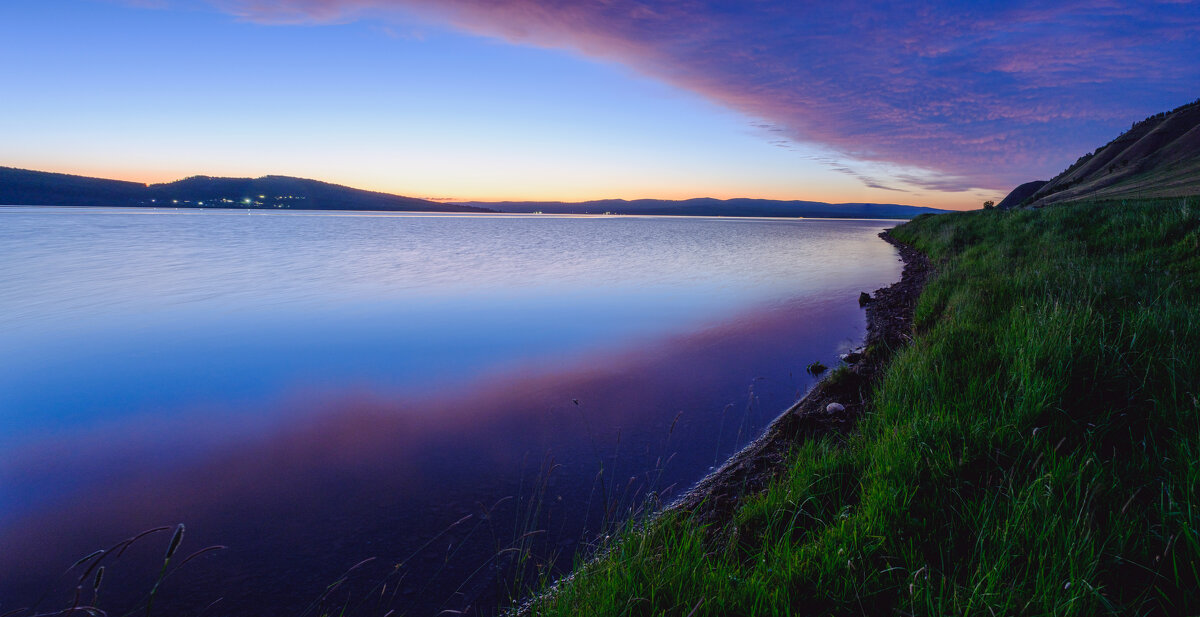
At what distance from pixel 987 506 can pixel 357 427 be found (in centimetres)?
627

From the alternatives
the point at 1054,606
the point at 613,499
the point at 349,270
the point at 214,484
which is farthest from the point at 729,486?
the point at 349,270

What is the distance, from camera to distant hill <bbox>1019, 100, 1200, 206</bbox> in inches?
1177

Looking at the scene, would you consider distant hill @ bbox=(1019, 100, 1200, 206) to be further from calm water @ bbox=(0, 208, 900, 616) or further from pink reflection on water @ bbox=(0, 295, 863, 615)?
pink reflection on water @ bbox=(0, 295, 863, 615)

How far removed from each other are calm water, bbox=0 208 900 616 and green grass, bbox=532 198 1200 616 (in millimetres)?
1369

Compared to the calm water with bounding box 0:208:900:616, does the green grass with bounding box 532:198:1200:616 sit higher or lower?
higher

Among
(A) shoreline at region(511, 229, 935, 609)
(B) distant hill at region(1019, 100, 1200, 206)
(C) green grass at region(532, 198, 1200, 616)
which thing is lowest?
(A) shoreline at region(511, 229, 935, 609)

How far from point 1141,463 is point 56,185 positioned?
226 m

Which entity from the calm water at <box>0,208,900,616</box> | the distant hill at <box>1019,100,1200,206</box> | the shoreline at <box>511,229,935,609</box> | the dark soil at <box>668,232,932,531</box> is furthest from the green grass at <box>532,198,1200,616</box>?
the distant hill at <box>1019,100,1200,206</box>

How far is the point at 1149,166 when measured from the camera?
41.9 m

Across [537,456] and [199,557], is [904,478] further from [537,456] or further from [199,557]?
[199,557]

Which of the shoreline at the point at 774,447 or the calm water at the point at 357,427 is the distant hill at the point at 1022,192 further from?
the shoreline at the point at 774,447

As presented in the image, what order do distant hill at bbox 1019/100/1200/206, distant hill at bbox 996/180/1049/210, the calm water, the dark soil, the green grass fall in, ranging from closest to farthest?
the green grass
the calm water
the dark soil
distant hill at bbox 1019/100/1200/206
distant hill at bbox 996/180/1049/210

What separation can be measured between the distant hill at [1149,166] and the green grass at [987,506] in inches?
1138

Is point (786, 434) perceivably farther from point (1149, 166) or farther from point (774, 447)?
point (1149, 166)
